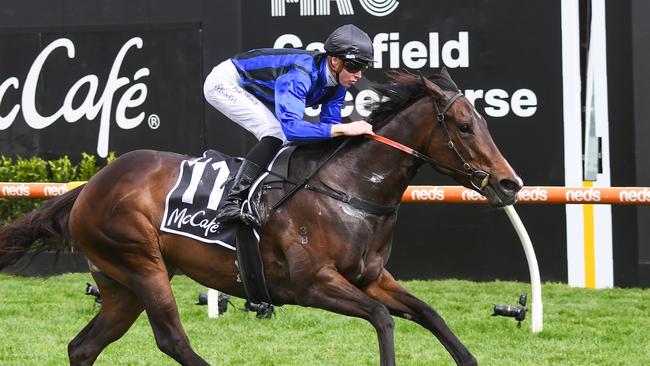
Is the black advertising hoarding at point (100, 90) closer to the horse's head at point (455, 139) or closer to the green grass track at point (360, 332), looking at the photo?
the green grass track at point (360, 332)

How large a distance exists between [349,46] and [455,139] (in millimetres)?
634

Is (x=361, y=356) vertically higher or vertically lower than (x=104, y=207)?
lower

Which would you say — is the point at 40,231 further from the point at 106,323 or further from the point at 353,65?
the point at 353,65

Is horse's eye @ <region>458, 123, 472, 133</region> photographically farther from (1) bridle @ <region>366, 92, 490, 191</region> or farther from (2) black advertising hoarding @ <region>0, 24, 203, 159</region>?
(2) black advertising hoarding @ <region>0, 24, 203, 159</region>

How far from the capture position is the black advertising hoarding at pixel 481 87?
8883 mm

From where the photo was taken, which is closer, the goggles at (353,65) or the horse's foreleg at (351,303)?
the horse's foreleg at (351,303)

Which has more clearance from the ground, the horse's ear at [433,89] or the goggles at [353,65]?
the goggles at [353,65]

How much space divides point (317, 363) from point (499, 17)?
12.3 feet

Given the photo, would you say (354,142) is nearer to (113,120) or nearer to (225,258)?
(225,258)

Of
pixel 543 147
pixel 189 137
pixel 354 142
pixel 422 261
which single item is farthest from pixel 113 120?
pixel 354 142

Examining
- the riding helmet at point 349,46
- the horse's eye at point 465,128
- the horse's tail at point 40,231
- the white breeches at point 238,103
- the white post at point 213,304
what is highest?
the riding helmet at point 349,46

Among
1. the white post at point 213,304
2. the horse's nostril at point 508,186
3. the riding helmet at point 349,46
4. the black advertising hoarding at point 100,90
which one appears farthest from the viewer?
the black advertising hoarding at point 100,90

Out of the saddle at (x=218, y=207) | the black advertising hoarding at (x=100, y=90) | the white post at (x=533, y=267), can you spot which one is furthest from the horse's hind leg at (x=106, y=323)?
the black advertising hoarding at (x=100, y=90)

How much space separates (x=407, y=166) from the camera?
519 cm
